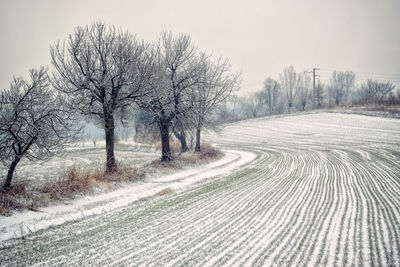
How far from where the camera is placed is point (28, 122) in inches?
440

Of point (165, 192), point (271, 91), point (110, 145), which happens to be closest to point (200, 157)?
point (110, 145)

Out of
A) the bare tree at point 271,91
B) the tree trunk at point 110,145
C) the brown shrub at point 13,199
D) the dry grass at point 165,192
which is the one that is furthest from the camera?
the bare tree at point 271,91

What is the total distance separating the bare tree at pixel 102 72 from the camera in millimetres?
14164

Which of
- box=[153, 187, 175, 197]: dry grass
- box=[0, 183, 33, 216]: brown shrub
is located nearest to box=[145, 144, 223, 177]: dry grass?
box=[153, 187, 175, 197]: dry grass

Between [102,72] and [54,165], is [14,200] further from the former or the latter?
[54,165]

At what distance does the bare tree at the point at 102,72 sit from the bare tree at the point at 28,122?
6.92 feet

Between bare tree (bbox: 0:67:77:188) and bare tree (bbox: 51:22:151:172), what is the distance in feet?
6.92

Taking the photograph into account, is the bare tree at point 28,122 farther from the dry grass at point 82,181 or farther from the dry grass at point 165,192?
the dry grass at point 165,192

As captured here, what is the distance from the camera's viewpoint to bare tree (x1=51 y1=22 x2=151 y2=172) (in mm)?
14164

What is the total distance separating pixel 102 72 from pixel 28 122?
517 cm

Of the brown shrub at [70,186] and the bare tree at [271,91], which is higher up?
the bare tree at [271,91]

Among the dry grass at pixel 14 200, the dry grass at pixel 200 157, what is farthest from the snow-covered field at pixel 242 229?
the dry grass at pixel 200 157

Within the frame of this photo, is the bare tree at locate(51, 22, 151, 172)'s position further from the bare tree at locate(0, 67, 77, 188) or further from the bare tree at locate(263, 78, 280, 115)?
the bare tree at locate(263, 78, 280, 115)

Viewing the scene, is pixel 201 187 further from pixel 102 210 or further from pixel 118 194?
pixel 102 210
